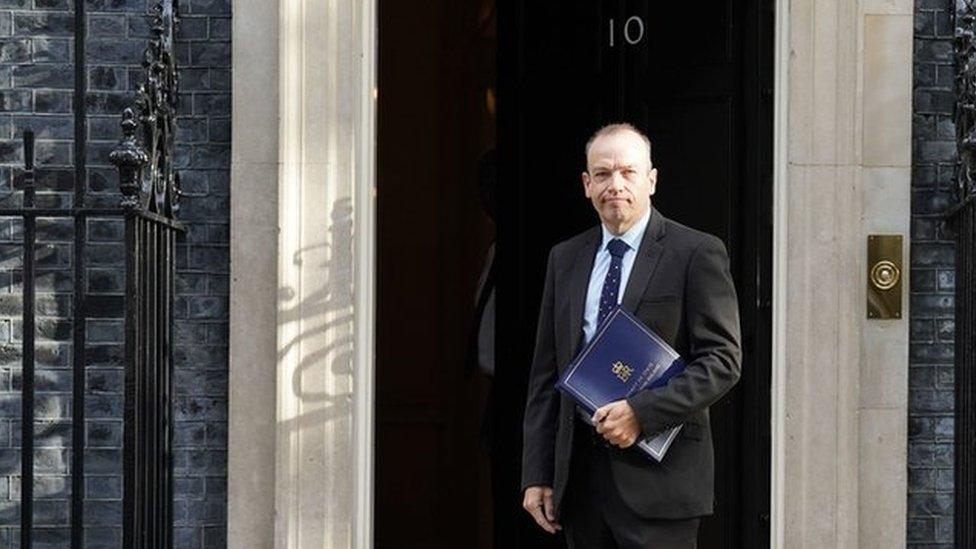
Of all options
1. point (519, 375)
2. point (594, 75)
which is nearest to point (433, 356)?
point (519, 375)

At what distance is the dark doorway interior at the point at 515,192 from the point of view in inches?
258

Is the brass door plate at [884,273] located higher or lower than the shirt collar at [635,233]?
lower

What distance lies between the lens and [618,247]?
5117mm

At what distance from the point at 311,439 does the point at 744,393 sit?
1.55m

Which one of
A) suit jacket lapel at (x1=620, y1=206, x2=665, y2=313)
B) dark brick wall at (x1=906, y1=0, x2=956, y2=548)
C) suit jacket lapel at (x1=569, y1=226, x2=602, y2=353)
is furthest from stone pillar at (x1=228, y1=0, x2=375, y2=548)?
dark brick wall at (x1=906, y1=0, x2=956, y2=548)

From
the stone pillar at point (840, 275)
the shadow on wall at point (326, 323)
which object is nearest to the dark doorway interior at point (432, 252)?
the shadow on wall at point (326, 323)

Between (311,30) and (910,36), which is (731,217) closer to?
(910,36)

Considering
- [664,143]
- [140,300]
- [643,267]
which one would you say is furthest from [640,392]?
[664,143]

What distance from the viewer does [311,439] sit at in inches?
241

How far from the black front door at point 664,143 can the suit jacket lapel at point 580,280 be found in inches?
52.7

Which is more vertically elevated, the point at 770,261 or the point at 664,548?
the point at 770,261

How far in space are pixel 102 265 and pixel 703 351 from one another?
2401mm

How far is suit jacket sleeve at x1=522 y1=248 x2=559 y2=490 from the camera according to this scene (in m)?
5.21

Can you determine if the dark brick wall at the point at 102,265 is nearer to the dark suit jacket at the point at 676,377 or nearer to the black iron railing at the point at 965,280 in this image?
the dark suit jacket at the point at 676,377
